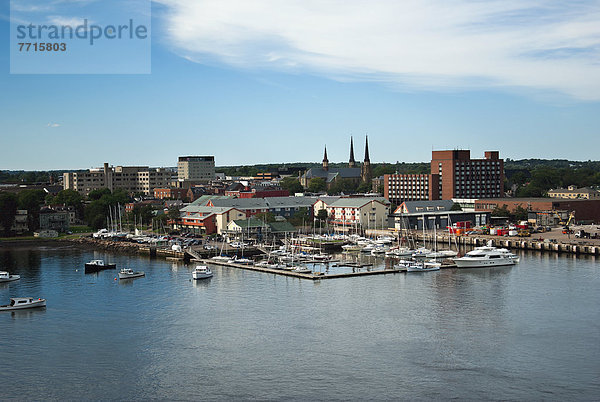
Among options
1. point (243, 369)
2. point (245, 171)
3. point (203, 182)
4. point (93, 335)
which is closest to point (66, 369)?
point (93, 335)

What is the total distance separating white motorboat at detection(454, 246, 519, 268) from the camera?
27.8m

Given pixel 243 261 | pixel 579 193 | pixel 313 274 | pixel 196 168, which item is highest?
pixel 196 168

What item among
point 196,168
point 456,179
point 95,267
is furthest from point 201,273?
point 196,168

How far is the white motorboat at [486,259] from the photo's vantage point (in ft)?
91.3

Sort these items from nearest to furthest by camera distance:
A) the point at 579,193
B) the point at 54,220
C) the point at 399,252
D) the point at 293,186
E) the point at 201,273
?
the point at 201,273, the point at 399,252, the point at 54,220, the point at 579,193, the point at 293,186

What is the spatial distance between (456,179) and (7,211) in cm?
3062

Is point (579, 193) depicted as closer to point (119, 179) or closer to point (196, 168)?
point (119, 179)

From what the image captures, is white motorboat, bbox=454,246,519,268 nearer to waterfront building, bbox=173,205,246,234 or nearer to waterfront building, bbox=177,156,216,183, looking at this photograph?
waterfront building, bbox=173,205,246,234

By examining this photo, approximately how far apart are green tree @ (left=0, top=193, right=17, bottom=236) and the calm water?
18963 millimetres

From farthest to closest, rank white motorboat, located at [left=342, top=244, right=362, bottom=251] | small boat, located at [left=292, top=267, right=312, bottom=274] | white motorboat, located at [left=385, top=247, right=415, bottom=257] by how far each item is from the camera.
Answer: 1. white motorboat, located at [left=342, top=244, right=362, bottom=251]
2. white motorboat, located at [left=385, top=247, right=415, bottom=257]
3. small boat, located at [left=292, top=267, right=312, bottom=274]

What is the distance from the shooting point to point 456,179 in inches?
Result: 1977

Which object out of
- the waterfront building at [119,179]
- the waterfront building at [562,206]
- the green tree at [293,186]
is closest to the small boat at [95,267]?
the waterfront building at [562,206]

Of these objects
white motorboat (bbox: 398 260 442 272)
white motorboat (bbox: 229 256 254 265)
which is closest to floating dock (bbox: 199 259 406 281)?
white motorboat (bbox: 398 260 442 272)

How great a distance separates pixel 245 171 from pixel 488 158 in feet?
235
